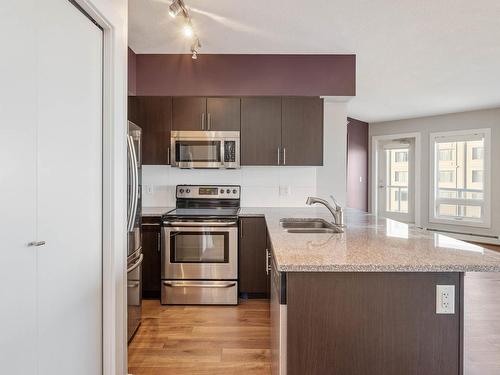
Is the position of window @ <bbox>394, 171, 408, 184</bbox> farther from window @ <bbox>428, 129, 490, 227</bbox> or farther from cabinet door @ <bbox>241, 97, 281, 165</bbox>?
cabinet door @ <bbox>241, 97, 281, 165</bbox>

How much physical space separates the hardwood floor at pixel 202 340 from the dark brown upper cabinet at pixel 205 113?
1.83 metres

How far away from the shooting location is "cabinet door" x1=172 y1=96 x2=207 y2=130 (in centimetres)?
348

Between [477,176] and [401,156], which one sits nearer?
[477,176]

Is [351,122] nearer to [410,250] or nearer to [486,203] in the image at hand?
[486,203]

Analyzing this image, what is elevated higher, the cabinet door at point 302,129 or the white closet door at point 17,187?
the cabinet door at point 302,129

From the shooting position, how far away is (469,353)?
234 cm

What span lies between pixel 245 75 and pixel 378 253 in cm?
267

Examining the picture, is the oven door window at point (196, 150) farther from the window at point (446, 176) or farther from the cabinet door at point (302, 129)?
the window at point (446, 176)

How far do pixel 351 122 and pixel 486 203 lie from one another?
2897 mm

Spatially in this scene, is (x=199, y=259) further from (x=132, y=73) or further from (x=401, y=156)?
A: (x=401, y=156)

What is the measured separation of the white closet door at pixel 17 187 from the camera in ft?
3.63

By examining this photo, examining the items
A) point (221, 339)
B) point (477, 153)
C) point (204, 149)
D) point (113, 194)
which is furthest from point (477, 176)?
point (113, 194)

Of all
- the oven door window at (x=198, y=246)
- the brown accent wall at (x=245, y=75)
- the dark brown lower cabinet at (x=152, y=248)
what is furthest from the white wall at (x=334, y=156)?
the dark brown lower cabinet at (x=152, y=248)

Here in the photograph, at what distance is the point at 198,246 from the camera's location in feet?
10.3
